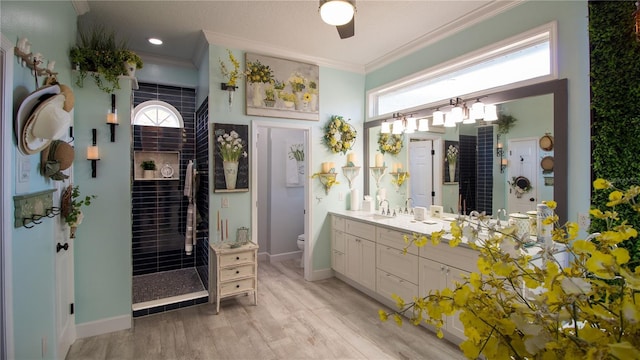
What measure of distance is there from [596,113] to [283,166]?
12.6 feet

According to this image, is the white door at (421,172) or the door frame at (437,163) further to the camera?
the white door at (421,172)

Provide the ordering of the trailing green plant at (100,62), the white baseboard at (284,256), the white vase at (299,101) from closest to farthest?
the trailing green plant at (100,62)
the white vase at (299,101)
the white baseboard at (284,256)

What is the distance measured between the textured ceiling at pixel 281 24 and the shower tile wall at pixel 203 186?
0.80m

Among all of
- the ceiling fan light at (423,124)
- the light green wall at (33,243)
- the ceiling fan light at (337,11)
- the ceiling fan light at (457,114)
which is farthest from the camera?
the ceiling fan light at (423,124)

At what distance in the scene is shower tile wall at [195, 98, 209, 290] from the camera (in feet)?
11.8

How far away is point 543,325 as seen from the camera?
21.0 inches

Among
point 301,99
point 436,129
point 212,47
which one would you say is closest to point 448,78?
point 436,129

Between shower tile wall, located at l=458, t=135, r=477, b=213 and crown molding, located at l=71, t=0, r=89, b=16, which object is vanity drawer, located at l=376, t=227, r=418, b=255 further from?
crown molding, located at l=71, t=0, r=89, b=16

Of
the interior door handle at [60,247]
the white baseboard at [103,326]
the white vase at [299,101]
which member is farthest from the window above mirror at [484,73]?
the white baseboard at [103,326]

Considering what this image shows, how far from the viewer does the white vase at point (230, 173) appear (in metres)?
3.52

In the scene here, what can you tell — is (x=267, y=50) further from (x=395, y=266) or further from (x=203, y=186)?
(x=395, y=266)

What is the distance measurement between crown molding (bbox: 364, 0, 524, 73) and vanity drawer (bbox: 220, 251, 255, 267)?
9.52 feet

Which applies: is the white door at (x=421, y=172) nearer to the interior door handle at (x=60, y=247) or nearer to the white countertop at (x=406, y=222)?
the white countertop at (x=406, y=222)

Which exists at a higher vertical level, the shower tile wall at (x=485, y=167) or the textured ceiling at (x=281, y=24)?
the textured ceiling at (x=281, y=24)
